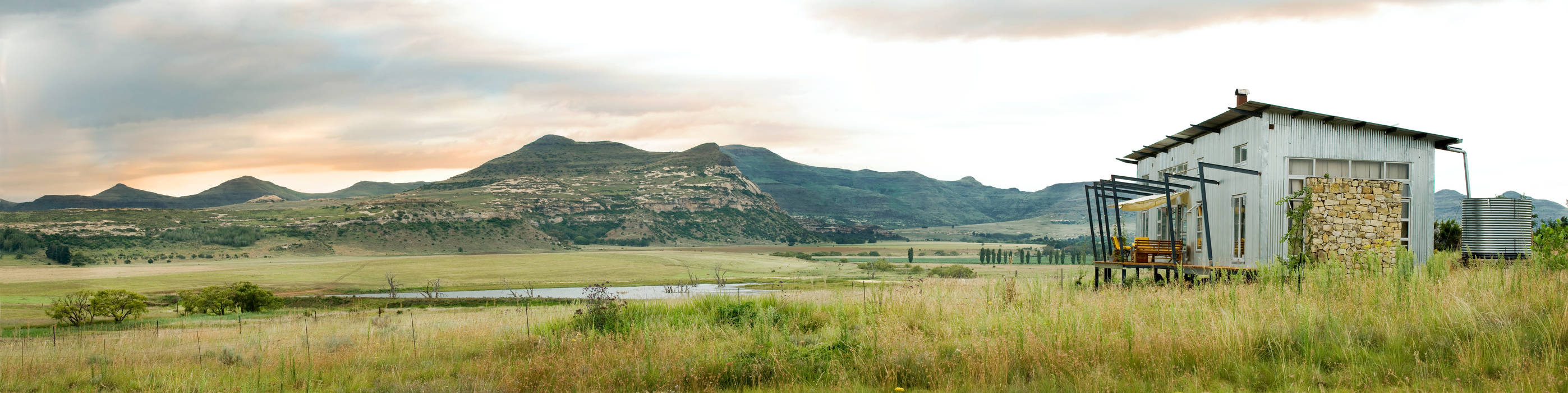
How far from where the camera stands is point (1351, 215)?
1548 cm

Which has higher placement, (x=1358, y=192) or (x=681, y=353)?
(x=1358, y=192)

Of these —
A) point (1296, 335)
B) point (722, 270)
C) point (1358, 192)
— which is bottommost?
point (722, 270)

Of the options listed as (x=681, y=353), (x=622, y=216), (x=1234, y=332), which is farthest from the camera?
(x=622, y=216)

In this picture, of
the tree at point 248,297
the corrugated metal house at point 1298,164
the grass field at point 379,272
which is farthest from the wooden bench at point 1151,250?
the grass field at point 379,272

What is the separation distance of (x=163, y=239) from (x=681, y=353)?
5528 inches

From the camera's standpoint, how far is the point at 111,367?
10930 mm

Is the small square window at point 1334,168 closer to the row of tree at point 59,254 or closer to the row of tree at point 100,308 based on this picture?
the row of tree at point 100,308

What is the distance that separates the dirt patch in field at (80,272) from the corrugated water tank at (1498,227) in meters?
93.9

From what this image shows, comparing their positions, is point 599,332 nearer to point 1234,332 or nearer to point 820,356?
point 820,356

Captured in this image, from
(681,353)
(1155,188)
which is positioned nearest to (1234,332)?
(681,353)

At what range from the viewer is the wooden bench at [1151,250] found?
20734 mm

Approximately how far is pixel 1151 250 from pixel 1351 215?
18.6 feet

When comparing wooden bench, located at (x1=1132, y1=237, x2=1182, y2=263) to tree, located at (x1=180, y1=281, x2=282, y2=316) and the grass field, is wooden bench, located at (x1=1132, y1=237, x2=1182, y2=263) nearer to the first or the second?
tree, located at (x1=180, y1=281, x2=282, y2=316)

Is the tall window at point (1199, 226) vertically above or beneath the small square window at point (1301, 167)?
beneath
